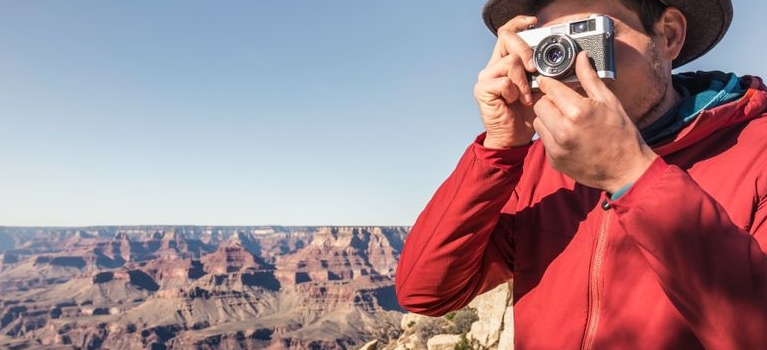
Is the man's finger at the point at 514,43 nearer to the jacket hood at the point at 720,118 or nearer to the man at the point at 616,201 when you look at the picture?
the man at the point at 616,201

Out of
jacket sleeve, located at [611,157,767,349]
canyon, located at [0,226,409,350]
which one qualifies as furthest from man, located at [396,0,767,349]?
canyon, located at [0,226,409,350]

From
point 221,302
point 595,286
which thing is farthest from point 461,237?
point 221,302

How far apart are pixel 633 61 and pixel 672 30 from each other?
0.91 ft

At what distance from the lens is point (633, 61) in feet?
4.43

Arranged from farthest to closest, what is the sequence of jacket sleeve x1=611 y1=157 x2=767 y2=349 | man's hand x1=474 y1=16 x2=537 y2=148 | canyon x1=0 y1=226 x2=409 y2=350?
canyon x1=0 y1=226 x2=409 y2=350
man's hand x1=474 y1=16 x2=537 y2=148
jacket sleeve x1=611 y1=157 x2=767 y2=349

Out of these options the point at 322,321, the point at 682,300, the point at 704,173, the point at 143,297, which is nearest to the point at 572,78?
the point at 704,173

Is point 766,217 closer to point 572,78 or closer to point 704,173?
point 704,173

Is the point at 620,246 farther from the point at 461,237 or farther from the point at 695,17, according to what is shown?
the point at 695,17

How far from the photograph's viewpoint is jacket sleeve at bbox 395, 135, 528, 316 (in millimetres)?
1382

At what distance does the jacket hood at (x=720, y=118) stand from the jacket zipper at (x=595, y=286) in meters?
0.26

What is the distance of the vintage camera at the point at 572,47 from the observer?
1192mm

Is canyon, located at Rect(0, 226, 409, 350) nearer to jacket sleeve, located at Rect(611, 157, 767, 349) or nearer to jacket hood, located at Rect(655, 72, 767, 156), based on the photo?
jacket hood, located at Rect(655, 72, 767, 156)

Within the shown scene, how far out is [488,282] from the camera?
1.79 meters

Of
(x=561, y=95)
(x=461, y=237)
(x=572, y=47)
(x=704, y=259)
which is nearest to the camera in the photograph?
(x=704, y=259)
